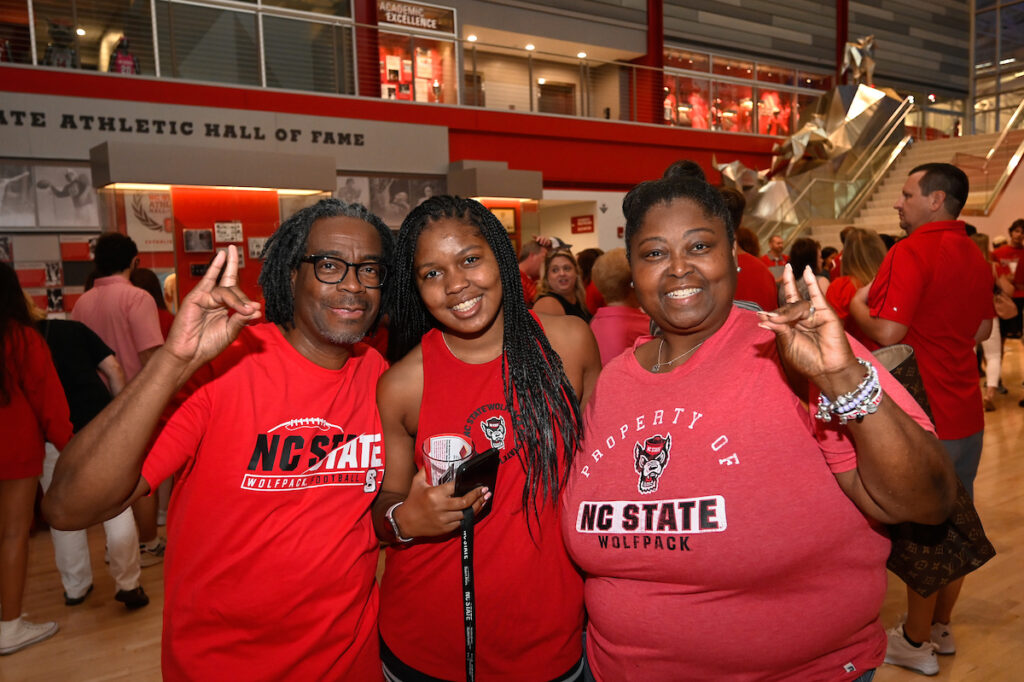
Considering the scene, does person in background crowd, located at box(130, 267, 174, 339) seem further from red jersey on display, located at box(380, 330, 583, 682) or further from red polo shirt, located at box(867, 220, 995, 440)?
red polo shirt, located at box(867, 220, 995, 440)

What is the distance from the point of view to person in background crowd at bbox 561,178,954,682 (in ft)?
4.00

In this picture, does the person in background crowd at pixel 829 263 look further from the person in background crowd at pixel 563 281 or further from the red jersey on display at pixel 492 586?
the red jersey on display at pixel 492 586

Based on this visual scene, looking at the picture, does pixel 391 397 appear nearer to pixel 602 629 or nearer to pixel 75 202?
pixel 602 629

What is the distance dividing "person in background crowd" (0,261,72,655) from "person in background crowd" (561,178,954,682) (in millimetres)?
3030

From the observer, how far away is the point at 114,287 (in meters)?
4.61

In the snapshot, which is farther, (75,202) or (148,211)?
(75,202)

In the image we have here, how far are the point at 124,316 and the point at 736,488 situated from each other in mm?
4413

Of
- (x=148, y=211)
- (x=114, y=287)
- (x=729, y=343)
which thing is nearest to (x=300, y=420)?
(x=729, y=343)

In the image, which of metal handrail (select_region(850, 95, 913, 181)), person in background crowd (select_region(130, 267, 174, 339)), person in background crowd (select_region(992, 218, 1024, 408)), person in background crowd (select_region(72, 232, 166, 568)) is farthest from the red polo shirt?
metal handrail (select_region(850, 95, 913, 181))

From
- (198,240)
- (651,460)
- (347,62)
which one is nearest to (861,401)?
(651,460)

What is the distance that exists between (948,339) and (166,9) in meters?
9.70

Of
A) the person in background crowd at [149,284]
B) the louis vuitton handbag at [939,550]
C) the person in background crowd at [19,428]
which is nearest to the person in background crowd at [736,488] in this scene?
the louis vuitton handbag at [939,550]

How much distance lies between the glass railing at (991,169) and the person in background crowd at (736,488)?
12.4m

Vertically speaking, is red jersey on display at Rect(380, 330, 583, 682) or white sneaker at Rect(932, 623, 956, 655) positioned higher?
red jersey on display at Rect(380, 330, 583, 682)
